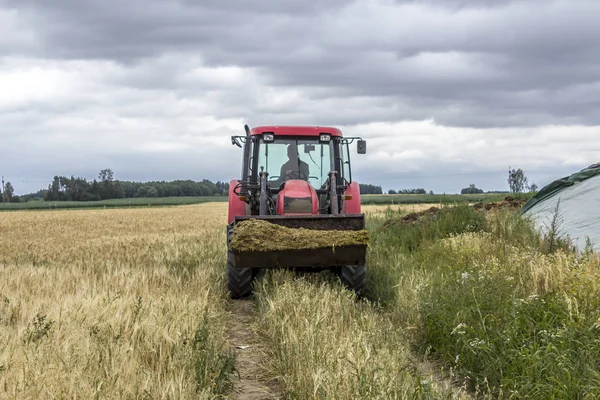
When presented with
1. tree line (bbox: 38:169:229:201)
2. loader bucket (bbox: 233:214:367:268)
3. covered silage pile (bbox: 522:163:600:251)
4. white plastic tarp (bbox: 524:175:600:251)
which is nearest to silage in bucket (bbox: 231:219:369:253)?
loader bucket (bbox: 233:214:367:268)

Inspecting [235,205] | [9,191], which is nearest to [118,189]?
[9,191]

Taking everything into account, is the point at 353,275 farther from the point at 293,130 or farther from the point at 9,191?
the point at 9,191

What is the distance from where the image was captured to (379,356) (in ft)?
15.6

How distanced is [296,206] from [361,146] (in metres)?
1.64

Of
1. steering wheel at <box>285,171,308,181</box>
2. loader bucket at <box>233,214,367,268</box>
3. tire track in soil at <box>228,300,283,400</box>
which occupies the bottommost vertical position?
tire track in soil at <box>228,300,283,400</box>

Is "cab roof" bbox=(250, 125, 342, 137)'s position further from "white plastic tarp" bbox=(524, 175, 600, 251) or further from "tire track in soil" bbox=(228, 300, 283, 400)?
"white plastic tarp" bbox=(524, 175, 600, 251)

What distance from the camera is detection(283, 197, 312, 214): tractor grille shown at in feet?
30.5

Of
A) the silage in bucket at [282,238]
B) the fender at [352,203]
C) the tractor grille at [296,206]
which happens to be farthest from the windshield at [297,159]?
the silage in bucket at [282,238]

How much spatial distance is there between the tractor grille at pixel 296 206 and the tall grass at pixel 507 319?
1521 mm

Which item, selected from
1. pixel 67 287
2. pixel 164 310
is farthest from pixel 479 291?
pixel 67 287

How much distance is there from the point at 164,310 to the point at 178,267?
17.0 feet

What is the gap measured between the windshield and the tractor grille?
3.19 ft

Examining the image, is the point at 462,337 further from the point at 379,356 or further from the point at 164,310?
the point at 164,310

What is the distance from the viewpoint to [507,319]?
5695 millimetres
